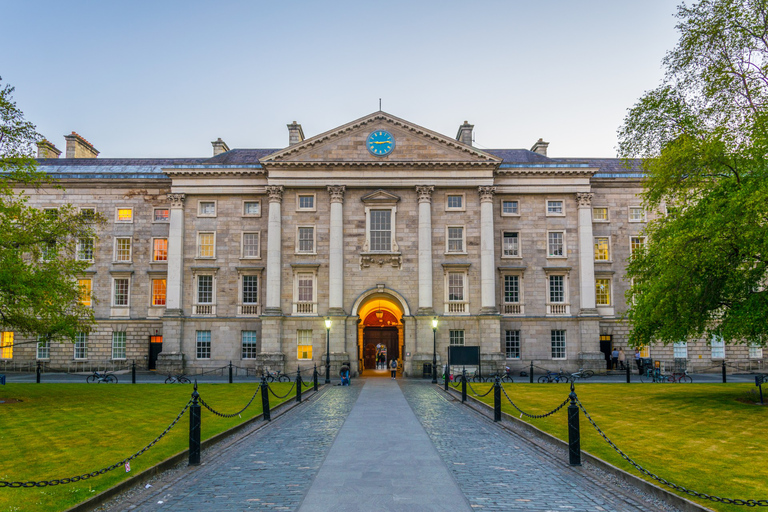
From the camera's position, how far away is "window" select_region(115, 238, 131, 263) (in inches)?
1665

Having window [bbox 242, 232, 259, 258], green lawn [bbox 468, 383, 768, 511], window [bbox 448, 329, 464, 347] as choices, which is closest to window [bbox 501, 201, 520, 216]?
window [bbox 448, 329, 464, 347]

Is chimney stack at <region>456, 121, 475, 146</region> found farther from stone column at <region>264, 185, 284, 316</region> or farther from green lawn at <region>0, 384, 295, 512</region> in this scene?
green lawn at <region>0, 384, 295, 512</region>

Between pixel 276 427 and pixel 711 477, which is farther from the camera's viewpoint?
pixel 276 427

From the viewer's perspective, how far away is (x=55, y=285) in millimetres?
22203

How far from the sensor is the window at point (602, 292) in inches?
1646

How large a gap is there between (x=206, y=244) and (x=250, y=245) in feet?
10.2

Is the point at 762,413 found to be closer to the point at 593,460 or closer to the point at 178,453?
the point at 593,460

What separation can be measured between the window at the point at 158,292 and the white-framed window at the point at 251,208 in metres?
7.82

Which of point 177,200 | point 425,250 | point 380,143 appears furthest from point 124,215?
point 425,250

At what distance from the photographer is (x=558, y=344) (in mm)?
40625

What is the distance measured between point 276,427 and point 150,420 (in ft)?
12.3

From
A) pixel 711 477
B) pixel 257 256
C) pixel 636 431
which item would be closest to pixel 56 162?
pixel 257 256

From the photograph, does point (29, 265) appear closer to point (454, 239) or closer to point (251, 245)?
point (251, 245)

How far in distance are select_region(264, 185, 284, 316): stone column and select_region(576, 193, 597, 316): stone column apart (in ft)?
67.6
